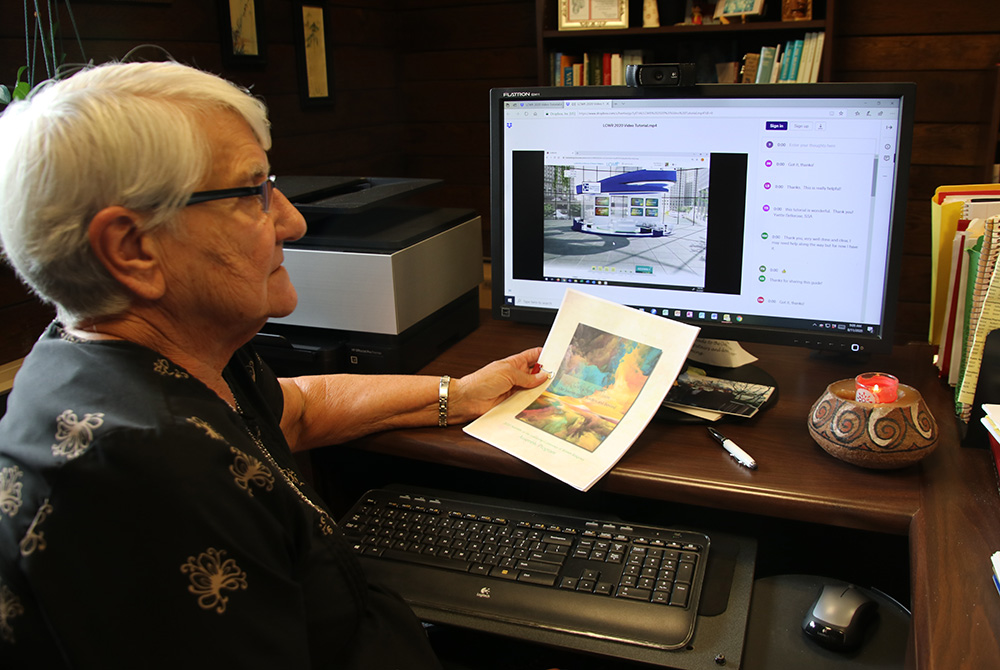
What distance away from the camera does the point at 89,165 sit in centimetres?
69

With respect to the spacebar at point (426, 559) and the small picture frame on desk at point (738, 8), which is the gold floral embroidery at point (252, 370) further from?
the small picture frame on desk at point (738, 8)

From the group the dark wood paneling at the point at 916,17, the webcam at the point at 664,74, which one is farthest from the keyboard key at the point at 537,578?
the dark wood paneling at the point at 916,17

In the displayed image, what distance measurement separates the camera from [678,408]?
1178mm

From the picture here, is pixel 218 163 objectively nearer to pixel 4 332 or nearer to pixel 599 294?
pixel 599 294

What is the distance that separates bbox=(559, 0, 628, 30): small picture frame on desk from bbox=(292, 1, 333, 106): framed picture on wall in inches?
38.2

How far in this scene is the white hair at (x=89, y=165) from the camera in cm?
69

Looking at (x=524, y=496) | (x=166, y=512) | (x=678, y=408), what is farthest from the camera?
(x=524, y=496)

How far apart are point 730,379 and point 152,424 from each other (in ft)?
2.94

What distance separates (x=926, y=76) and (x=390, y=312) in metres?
2.80

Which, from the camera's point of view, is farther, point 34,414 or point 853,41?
point 853,41

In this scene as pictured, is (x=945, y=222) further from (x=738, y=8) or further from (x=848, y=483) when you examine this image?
(x=738, y=8)

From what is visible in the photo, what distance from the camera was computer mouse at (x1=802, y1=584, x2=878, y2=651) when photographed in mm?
902

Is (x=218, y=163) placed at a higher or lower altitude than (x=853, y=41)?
lower

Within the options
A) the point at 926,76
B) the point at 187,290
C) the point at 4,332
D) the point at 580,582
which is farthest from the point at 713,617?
the point at 926,76
